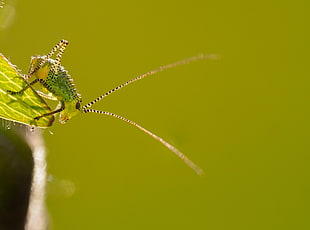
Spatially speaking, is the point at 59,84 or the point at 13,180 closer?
the point at 13,180

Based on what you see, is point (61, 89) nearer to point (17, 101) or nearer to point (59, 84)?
point (59, 84)

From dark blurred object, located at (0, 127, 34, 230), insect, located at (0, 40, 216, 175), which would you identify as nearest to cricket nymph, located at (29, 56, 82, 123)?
insect, located at (0, 40, 216, 175)

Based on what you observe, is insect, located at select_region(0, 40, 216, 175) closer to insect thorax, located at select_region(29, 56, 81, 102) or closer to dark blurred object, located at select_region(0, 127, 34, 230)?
insect thorax, located at select_region(29, 56, 81, 102)

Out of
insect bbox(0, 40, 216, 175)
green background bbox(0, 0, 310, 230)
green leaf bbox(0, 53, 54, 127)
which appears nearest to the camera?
green leaf bbox(0, 53, 54, 127)

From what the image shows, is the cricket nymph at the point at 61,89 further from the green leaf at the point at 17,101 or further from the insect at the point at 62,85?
the green leaf at the point at 17,101

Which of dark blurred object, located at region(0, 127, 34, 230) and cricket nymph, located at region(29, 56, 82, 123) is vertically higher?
cricket nymph, located at region(29, 56, 82, 123)

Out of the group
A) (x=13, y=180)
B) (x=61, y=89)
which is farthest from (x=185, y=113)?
(x=13, y=180)
